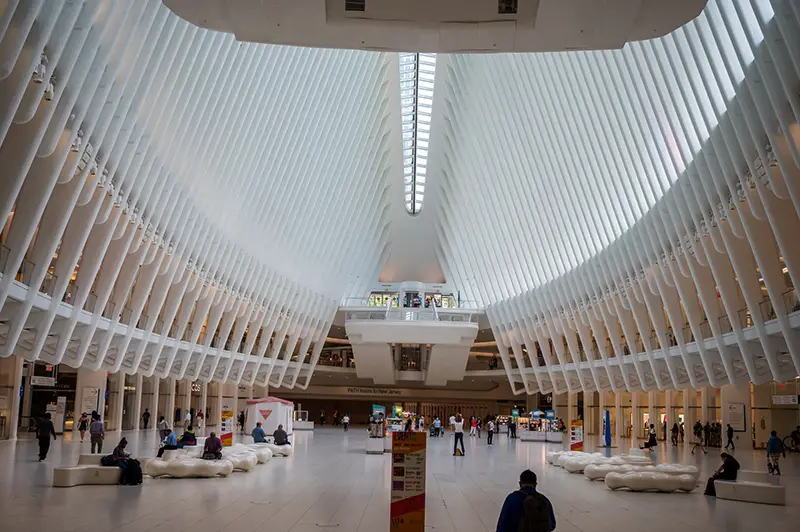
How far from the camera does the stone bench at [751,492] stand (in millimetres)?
14789

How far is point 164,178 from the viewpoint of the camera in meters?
26.9

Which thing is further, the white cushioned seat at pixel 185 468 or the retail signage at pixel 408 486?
the white cushioned seat at pixel 185 468

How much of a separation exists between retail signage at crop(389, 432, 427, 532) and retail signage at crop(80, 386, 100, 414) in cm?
3111

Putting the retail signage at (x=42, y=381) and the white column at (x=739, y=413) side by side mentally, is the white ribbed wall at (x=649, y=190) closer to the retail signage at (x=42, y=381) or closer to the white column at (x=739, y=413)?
the white column at (x=739, y=413)

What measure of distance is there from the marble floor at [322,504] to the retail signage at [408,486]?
1.89 metres

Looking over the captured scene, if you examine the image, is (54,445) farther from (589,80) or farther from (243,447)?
(589,80)

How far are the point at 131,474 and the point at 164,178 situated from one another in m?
13.6

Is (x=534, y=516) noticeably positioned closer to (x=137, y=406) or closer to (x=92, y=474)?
(x=92, y=474)

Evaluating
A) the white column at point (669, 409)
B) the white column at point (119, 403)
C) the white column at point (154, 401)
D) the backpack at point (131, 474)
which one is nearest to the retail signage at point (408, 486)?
the backpack at point (131, 474)

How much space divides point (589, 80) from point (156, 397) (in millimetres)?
30390

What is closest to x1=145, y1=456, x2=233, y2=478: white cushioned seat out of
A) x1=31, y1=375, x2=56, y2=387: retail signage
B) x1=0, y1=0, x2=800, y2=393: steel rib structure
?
x1=0, y1=0, x2=800, y2=393: steel rib structure

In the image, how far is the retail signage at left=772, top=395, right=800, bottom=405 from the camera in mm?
33844

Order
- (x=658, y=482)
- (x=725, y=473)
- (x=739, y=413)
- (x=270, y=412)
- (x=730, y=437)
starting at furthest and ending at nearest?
(x=739, y=413), (x=270, y=412), (x=730, y=437), (x=658, y=482), (x=725, y=473)

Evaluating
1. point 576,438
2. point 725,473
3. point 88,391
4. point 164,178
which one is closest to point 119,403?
point 88,391
